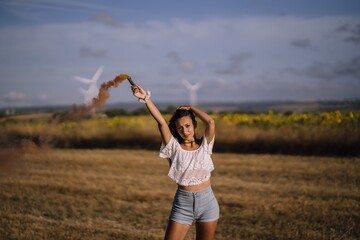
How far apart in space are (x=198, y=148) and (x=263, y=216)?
11.5 ft

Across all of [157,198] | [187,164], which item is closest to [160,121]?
[187,164]

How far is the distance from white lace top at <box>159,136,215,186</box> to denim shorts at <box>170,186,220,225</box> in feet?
0.36

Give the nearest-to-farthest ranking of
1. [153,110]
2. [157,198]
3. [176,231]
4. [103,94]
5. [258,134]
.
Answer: [176,231], [153,110], [103,94], [157,198], [258,134]

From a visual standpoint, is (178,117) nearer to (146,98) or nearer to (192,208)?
(146,98)

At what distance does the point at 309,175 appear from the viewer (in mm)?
10984

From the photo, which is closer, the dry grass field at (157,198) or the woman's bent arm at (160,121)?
the woman's bent arm at (160,121)

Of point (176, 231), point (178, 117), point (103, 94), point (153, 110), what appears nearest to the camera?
point (176, 231)

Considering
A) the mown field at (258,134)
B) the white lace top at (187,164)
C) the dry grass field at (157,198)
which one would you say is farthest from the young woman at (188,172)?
the mown field at (258,134)

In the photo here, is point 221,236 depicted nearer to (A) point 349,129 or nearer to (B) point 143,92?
(B) point 143,92

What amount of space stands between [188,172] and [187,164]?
0.08m

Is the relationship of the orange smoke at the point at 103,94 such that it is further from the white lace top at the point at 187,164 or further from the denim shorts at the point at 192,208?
the denim shorts at the point at 192,208

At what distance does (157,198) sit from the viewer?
351 inches

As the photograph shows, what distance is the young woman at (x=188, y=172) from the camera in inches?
162

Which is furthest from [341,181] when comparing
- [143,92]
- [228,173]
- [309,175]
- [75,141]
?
[75,141]
